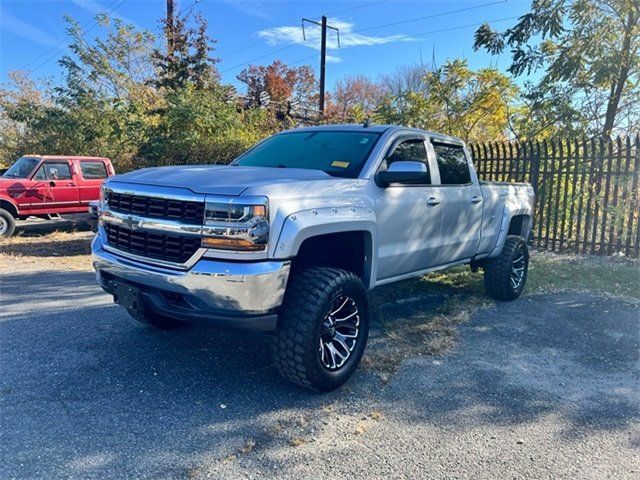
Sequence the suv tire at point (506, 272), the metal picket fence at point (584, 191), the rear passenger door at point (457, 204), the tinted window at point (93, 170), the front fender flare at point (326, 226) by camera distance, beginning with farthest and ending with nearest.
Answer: the tinted window at point (93, 170) → the metal picket fence at point (584, 191) → the suv tire at point (506, 272) → the rear passenger door at point (457, 204) → the front fender flare at point (326, 226)

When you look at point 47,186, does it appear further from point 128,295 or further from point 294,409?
point 294,409

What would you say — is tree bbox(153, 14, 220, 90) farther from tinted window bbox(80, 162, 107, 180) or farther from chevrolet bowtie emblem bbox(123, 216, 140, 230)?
chevrolet bowtie emblem bbox(123, 216, 140, 230)

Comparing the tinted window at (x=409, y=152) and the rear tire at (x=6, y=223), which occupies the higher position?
the tinted window at (x=409, y=152)

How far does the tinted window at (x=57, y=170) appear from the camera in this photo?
11625 mm

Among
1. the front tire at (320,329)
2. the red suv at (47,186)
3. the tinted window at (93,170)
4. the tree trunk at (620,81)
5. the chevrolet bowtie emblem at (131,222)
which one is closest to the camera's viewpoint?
the front tire at (320,329)

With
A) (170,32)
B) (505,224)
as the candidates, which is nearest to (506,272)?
(505,224)

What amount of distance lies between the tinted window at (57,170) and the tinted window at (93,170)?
0.37 m

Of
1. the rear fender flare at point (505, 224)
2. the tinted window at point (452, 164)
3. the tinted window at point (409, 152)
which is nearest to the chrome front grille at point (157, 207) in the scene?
the tinted window at point (409, 152)

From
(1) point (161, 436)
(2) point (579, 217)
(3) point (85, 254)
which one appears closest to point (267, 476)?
(1) point (161, 436)

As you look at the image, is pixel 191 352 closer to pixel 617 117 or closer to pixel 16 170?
pixel 16 170

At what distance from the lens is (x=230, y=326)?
3.10 metres

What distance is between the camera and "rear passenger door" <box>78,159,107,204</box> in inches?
477

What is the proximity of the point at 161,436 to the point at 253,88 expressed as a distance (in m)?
38.8

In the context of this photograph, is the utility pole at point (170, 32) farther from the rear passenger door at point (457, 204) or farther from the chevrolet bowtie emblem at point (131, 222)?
the chevrolet bowtie emblem at point (131, 222)
